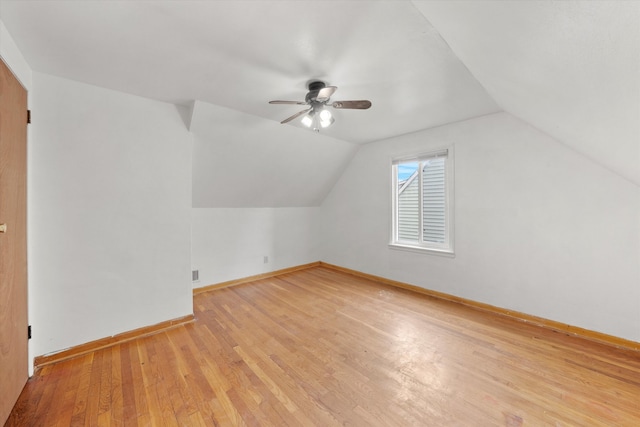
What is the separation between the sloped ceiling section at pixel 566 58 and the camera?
2.97 ft

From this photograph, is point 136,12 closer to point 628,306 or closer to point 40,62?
point 40,62

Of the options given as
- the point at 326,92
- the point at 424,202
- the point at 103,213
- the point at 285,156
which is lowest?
the point at 103,213

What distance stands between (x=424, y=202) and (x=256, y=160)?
2460 millimetres

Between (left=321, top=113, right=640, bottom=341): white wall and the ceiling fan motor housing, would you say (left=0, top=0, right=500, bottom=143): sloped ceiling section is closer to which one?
the ceiling fan motor housing

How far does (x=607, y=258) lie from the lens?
2209 mm

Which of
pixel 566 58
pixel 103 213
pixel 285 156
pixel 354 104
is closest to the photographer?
pixel 566 58

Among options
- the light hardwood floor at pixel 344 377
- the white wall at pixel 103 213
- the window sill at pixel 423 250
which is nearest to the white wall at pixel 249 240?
the white wall at pixel 103 213

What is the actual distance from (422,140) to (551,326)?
2516mm

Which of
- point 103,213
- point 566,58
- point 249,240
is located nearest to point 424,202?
point 566,58

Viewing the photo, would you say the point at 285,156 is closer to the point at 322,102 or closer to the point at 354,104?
the point at 322,102

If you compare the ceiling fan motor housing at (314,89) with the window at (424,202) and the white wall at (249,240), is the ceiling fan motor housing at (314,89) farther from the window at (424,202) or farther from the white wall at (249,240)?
the white wall at (249,240)

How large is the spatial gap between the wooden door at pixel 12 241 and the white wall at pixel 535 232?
378 cm

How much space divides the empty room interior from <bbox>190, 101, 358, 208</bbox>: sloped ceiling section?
4 centimetres

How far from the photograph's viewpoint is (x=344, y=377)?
1.75 m
